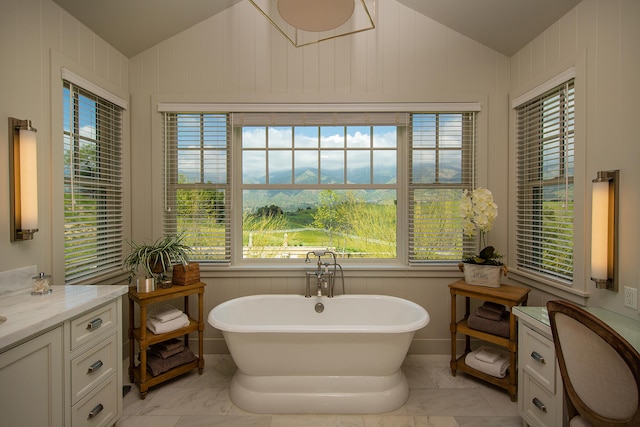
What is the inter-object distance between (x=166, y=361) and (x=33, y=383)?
115 cm

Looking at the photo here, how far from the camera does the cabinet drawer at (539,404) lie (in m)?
1.73

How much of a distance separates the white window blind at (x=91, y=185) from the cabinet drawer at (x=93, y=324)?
0.67m

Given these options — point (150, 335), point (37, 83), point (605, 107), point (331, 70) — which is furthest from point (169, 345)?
point (605, 107)

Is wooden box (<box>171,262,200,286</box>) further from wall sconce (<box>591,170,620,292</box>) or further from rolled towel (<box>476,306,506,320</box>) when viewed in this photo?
wall sconce (<box>591,170,620,292</box>)

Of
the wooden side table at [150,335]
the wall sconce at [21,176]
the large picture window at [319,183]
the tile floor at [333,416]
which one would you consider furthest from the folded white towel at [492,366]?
the wall sconce at [21,176]

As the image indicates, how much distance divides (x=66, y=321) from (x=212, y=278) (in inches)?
55.9

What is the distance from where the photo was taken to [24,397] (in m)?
1.29

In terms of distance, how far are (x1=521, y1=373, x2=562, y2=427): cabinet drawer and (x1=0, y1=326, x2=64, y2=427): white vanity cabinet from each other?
2476mm

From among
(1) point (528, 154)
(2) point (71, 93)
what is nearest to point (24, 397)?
(2) point (71, 93)

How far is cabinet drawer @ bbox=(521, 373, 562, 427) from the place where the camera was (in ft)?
5.66

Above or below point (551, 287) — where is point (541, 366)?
below

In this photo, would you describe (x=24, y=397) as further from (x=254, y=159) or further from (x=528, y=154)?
(x=528, y=154)

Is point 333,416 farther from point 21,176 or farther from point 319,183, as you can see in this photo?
point 21,176

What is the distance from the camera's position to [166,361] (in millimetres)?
2408
